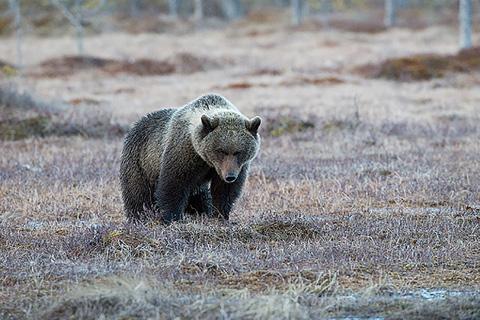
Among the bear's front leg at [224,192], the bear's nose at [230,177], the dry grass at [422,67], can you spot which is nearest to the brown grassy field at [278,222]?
the bear's front leg at [224,192]

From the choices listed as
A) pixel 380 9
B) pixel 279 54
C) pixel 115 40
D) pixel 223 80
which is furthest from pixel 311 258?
pixel 380 9

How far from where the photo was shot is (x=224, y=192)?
8234mm

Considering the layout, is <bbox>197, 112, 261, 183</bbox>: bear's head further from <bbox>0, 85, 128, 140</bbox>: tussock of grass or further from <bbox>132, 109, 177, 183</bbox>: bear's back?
<bbox>0, 85, 128, 140</bbox>: tussock of grass

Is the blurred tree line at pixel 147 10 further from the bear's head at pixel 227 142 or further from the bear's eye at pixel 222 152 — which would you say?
the bear's eye at pixel 222 152

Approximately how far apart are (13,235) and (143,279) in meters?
2.57

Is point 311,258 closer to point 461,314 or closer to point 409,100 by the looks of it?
point 461,314

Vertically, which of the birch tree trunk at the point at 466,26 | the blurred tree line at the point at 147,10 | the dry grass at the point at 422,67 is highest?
the birch tree trunk at the point at 466,26

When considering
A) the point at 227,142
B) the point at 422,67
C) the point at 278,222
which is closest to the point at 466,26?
the point at 422,67

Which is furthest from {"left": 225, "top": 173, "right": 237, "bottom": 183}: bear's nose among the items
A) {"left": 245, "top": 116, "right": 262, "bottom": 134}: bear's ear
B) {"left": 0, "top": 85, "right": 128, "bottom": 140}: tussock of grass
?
{"left": 0, "top": 85, "right": 128, "bottom": 140}: tussock of grass

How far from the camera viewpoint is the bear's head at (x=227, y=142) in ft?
25.3

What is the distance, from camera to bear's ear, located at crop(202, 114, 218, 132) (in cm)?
779

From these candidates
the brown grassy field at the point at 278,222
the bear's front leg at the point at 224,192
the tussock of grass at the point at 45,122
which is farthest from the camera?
the tussock of grass at the point at 45,122

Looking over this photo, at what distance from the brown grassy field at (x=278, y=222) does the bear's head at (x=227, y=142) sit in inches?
22.7

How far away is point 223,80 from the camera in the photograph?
28.6 m
